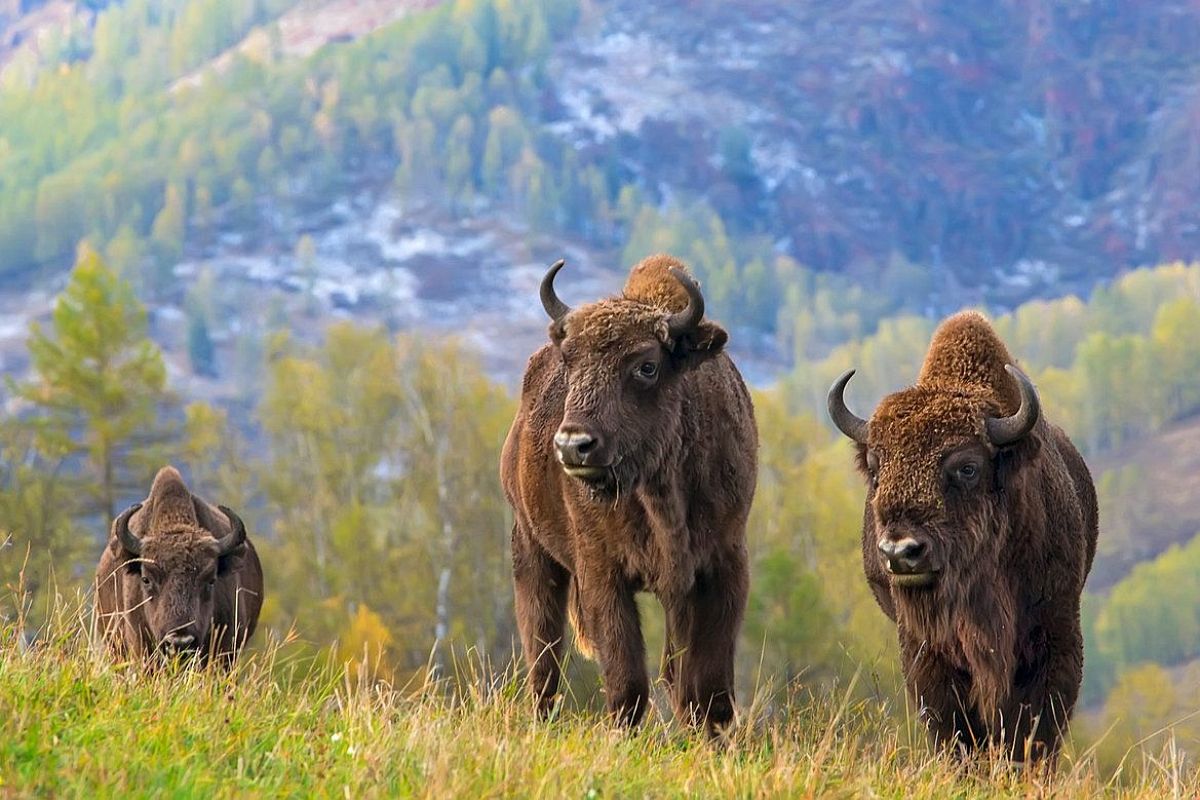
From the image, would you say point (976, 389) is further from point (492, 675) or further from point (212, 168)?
point (212, 168)

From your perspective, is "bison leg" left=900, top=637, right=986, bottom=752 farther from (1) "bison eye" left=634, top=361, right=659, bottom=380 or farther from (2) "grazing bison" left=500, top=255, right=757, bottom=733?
(1) "bison eye" left=634, top=361, right=659, bottom=380

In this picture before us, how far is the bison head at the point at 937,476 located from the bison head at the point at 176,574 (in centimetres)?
605

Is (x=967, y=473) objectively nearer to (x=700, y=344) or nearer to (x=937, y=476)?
(x=937, y=476)

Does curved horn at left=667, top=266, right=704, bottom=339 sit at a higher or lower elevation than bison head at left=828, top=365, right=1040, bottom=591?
higher

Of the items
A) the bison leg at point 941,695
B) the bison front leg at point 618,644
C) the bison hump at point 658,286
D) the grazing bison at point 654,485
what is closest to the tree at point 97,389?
the bison hump at point 658,286

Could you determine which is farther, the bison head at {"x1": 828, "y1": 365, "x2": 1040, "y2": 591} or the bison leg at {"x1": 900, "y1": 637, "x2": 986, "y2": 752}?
the bison leg at {"x1": 900, "y1": 637, "x2": 986, "y2": 752}

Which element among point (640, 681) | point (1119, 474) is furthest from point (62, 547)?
point (1119, 474)

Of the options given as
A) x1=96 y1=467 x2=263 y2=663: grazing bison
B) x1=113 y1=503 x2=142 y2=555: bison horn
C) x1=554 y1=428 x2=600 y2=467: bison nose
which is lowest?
x1=96 y1=467 x2=263 y2=663: grazing bison

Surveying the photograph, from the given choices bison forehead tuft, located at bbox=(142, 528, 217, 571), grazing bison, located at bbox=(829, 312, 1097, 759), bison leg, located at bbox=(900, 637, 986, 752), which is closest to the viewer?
grazing bison, located at bbox=(829, 312, 1097, 759)

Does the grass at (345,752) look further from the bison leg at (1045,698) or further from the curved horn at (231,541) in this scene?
the curved horn at (231,541)

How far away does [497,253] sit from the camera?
180 m

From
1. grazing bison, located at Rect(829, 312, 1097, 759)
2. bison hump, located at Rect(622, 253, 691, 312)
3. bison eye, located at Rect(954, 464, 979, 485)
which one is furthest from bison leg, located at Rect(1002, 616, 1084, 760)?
bison hump, located at Rect(622, 253, 691, 312)

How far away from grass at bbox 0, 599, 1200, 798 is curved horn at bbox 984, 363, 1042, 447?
1696mm

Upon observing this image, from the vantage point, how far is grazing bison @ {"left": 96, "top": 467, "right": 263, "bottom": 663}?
1302 centimetres
